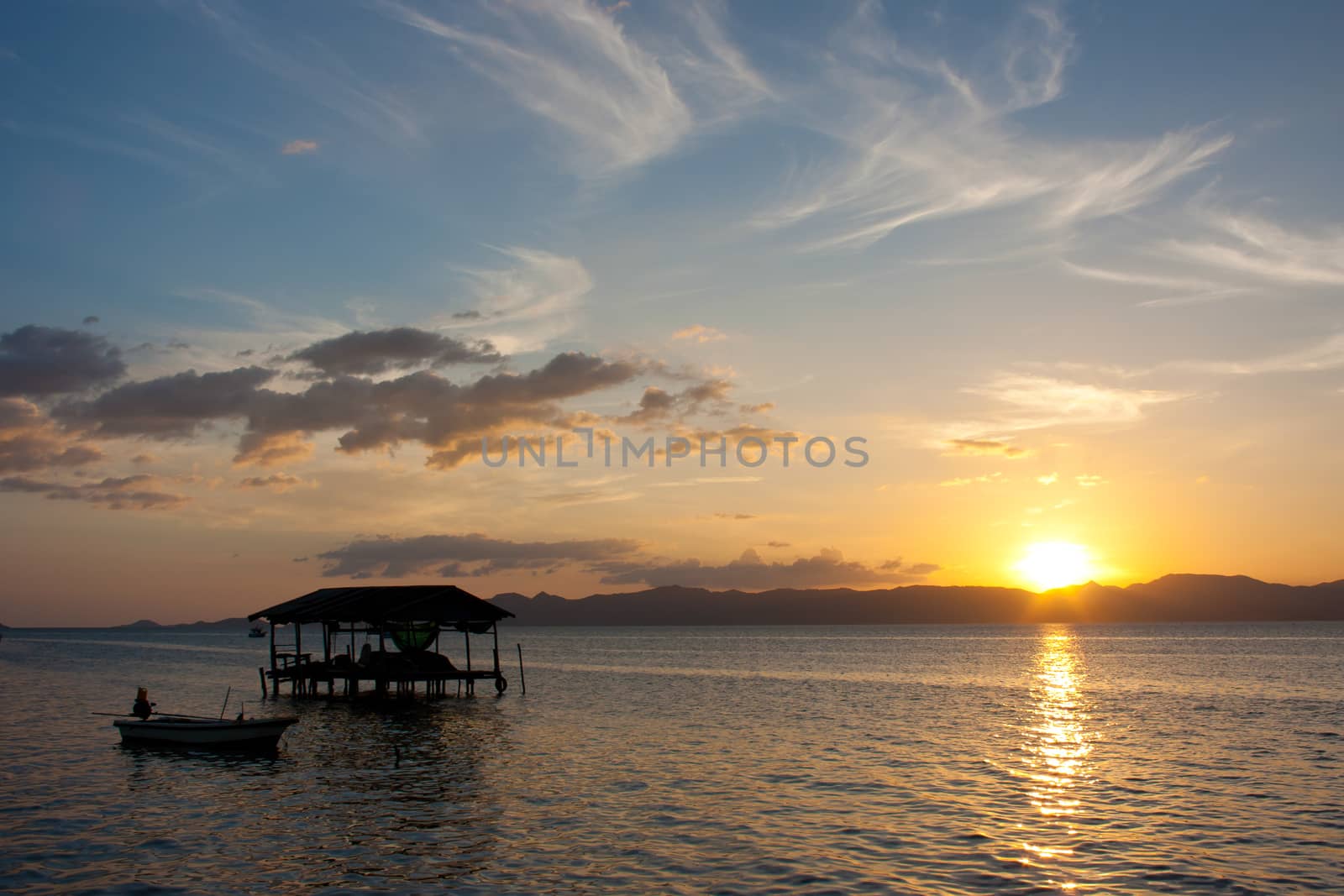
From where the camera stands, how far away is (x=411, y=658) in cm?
5366

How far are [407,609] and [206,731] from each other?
16.7 m

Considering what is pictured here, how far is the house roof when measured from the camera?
5072cm

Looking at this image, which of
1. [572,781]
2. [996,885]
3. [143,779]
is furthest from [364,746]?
[996,885]

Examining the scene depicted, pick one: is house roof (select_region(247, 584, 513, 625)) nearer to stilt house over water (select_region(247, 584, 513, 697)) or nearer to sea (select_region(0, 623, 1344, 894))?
stilt house over water (select_region(247, 584, 513, 697))

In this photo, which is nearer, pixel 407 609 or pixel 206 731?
pixel 206 731

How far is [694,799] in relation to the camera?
24703 millimetres

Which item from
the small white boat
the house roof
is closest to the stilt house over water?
the house roof

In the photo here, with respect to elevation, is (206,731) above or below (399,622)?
below

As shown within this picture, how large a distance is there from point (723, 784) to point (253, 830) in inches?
463

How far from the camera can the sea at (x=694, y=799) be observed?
17891mm

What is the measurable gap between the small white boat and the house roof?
15328 millimetres

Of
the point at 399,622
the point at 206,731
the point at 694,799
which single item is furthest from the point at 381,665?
the point at 694,799

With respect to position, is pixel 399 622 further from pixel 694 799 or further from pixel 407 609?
pixel 694 799

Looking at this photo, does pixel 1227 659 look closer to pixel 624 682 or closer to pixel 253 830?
pixel 624 682
